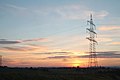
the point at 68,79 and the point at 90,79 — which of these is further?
the point at 90,79

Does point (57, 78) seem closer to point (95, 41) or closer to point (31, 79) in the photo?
point (31, 79)

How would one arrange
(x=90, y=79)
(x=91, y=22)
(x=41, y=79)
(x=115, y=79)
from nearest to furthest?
1. (x=41, y=79)
2. (x=90, y=79)
3. (x=91, y=22)
4. (x=115, y=79)

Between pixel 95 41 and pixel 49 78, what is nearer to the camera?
pixel 49 78

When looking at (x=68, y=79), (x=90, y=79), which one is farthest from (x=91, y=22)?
(x=68, y=79)

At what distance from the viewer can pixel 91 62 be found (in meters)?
67.4

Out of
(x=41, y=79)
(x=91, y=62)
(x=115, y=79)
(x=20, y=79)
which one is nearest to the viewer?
(x=20, y=79)

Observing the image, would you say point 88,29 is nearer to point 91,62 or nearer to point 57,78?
point 91,62

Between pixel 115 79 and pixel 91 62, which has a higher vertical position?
pixel 91 62

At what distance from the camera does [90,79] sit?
6175 cm

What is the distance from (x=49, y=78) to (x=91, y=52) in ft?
67.3

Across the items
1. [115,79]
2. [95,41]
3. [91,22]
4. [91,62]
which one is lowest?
[115,79]

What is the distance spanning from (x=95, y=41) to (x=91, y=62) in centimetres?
872

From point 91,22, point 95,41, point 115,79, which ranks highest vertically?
point 91,22

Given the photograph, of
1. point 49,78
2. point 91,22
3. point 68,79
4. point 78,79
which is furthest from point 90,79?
point 91,22
